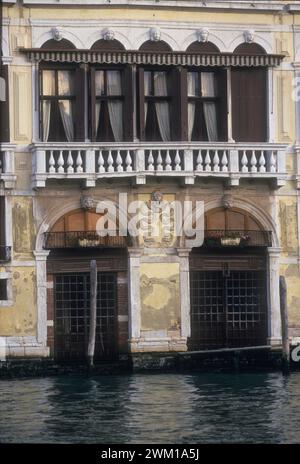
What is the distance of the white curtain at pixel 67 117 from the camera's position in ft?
91.0

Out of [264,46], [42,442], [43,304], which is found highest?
[264,46]

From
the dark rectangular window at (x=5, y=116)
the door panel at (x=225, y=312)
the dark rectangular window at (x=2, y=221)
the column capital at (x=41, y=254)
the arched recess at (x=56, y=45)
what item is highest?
the arched recess at (x=56, y=45)

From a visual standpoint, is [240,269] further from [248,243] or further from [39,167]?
[39,167]

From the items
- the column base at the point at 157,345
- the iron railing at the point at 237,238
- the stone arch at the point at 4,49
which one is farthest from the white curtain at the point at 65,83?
the column base at the point at 157,345

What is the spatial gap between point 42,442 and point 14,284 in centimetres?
674

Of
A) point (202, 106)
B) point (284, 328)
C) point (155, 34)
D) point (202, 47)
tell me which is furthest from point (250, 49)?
point (284, 328)

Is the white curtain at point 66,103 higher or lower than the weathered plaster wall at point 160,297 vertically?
higher

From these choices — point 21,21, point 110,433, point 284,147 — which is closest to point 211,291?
point 284,147

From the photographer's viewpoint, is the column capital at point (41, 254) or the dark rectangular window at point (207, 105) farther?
the dark rectangular window at point (207, 105)

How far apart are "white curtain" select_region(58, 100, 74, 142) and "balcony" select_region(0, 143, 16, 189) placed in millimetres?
924

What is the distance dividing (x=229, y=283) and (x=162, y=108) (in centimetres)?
294

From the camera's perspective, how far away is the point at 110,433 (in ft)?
71.2

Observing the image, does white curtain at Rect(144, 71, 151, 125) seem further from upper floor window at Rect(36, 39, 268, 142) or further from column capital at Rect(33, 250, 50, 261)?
column capital at Rect(33, 250, 50, 261)

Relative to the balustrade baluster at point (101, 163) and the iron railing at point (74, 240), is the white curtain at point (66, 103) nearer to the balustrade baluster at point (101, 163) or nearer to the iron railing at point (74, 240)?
the balustrade baluster at point (101, 163)
